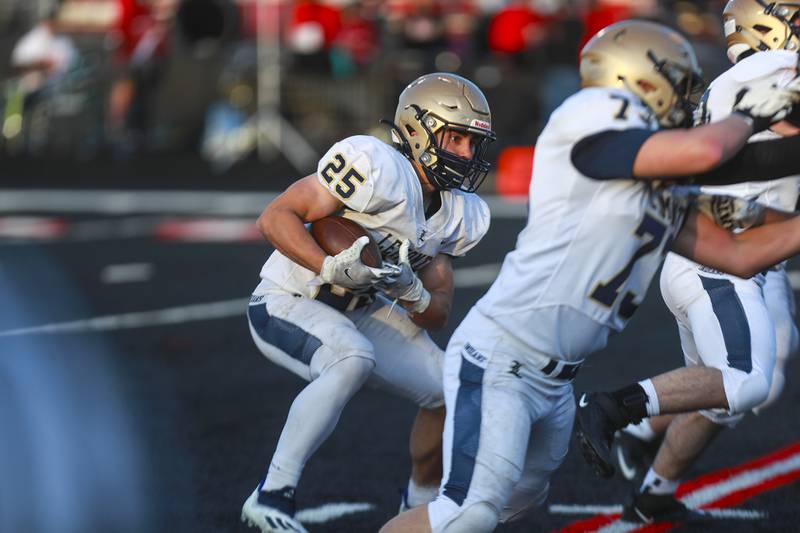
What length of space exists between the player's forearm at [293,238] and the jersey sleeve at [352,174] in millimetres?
158

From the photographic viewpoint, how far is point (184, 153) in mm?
18797

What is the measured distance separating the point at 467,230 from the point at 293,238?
63 centimetres

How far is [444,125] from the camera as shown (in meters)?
4.73

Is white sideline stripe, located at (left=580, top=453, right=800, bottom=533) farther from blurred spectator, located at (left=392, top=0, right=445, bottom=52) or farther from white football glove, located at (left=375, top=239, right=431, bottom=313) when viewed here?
blurred spectator, located at (left=392, top=0, right=445, bottom=52)

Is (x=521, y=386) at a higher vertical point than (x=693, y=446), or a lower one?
higher

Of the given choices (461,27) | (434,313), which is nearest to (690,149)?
(434,313)

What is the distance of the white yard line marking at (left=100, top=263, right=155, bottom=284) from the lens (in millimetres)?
10484

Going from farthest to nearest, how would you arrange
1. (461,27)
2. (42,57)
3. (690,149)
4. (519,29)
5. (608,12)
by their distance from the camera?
1. (461,27)
2. (42,57)
3. (519,29)
4. (608,12)
5. (690,149)

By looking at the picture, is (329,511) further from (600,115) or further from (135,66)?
(135,66)

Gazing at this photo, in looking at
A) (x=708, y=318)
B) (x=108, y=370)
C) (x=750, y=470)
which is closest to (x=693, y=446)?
(x=708, y=318)

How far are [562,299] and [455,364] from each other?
368 millimetres

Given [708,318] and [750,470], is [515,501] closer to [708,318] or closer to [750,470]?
[708,318]

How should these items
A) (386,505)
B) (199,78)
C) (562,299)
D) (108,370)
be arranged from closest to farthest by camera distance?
(562,299) → (386,505) → (108,370) → (199,78)

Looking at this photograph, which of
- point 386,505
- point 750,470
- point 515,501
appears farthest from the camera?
point 750,470
